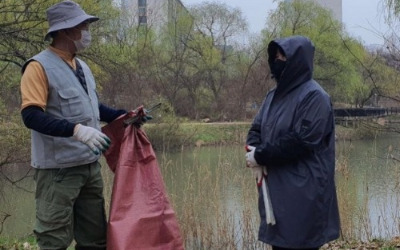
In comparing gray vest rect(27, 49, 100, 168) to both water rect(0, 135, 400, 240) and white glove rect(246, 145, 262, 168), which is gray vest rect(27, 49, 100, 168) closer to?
white glove rect(246, 145, 262, 168)

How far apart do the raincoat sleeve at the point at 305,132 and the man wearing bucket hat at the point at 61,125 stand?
0.75 m

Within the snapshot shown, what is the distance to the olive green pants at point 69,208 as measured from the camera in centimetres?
255

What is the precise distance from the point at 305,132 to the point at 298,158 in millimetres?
128

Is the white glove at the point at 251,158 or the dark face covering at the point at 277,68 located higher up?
Result: the dark face covering at the point at 277,68

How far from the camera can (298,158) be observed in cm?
235

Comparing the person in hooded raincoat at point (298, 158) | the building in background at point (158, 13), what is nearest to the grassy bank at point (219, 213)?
the person in hooded raincoat at point (298, 158)

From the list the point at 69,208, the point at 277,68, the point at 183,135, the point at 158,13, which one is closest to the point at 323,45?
the point at 158,13

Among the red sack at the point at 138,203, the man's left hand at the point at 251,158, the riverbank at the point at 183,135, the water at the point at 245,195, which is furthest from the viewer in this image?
the riverbank at the point at 183,135

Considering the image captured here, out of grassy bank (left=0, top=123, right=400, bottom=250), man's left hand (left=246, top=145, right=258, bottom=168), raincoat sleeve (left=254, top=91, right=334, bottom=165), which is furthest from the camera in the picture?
grassy bank (left=0, top=123, right=400, bottom=250)

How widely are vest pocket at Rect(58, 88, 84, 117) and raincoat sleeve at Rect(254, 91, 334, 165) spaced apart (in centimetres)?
92

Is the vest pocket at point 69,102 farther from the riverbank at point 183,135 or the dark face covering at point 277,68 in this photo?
the riverbank at point 183,135

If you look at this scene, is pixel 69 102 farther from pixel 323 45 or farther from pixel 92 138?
pixel 323 45

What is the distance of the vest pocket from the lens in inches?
102

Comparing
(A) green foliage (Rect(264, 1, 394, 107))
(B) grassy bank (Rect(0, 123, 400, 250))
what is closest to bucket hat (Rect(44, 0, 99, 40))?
(B) grassy bank (Rect(0, 123, 400, 250))
